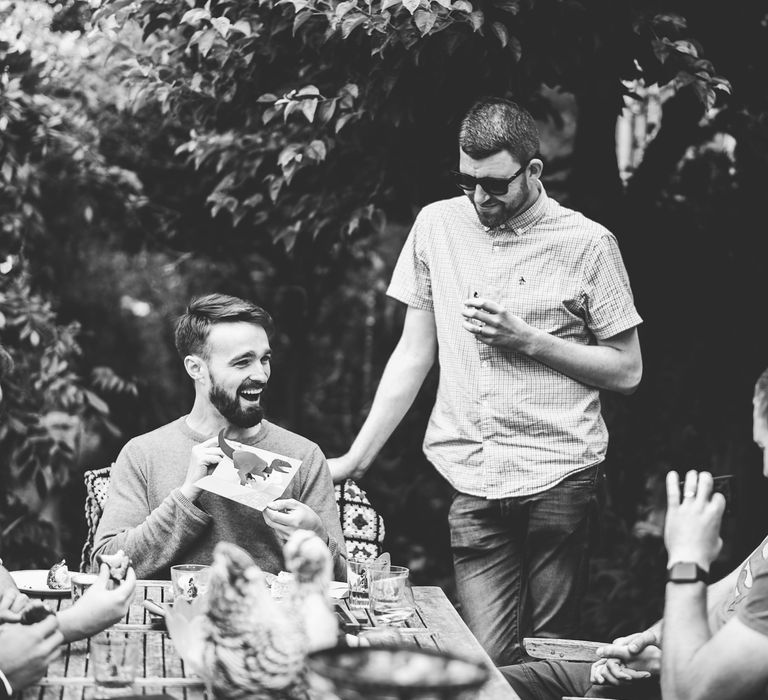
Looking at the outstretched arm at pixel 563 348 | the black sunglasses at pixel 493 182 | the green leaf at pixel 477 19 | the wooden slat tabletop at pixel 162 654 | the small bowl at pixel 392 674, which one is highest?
the green leaf at pixel 477 19

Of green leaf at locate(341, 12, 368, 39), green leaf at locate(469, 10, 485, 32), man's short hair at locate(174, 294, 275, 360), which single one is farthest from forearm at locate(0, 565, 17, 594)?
green leaf at locate(469, 10, 485, 32)

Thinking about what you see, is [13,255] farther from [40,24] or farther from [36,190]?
[40,24]

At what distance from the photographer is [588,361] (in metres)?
3.46

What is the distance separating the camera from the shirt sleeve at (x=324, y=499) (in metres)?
3.24

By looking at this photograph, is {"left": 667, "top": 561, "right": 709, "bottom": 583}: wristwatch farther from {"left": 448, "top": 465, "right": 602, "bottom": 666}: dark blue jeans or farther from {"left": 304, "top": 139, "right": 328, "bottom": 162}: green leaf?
{"left": 304, "top": 139, "right": 328, "bottom": 162}: green leaf

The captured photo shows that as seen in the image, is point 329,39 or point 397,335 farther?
point 397,335

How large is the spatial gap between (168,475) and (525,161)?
149 centimetres

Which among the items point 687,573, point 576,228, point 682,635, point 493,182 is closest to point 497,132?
point 493,182

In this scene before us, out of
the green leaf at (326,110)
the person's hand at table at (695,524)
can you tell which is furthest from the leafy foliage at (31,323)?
the person's hand at table at (695,524)

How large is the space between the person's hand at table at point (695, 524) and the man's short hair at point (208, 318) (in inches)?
66.3

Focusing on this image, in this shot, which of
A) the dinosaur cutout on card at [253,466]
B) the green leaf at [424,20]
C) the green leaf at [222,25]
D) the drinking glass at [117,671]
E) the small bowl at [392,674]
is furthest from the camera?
the green leaf at [222,25]

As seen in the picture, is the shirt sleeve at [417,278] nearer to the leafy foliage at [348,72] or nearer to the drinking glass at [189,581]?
the leafy foliage at [348,72]

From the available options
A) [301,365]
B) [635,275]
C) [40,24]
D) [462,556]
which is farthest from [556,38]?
[301,365]

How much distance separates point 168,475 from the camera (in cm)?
341
